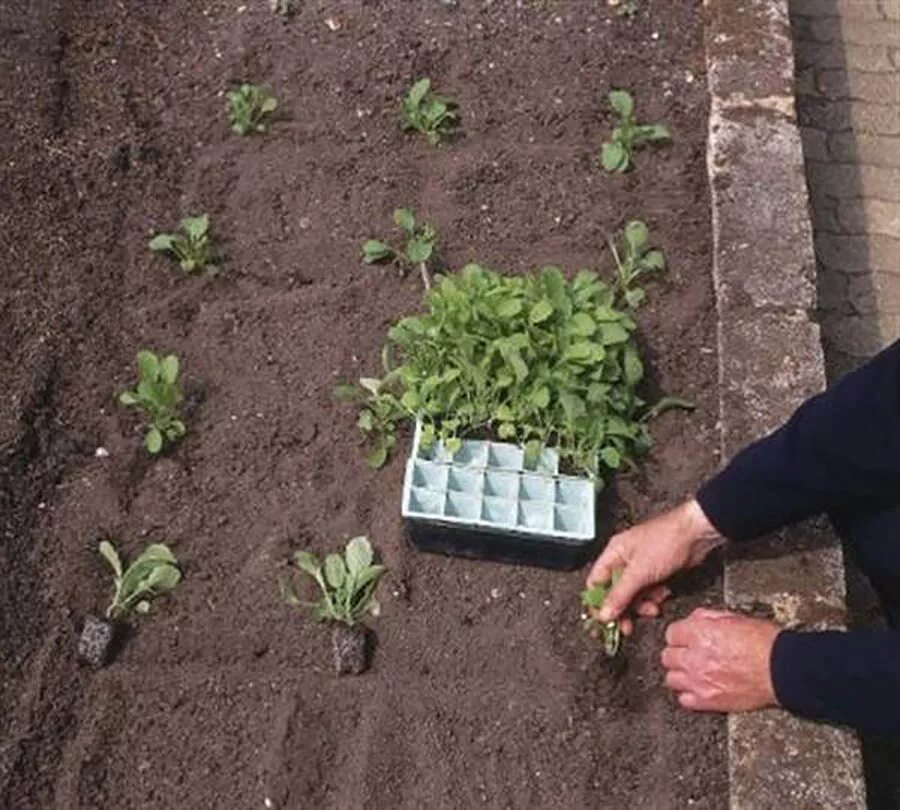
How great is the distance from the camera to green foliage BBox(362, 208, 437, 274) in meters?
3.43

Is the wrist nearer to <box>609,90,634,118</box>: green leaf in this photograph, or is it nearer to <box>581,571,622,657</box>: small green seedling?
<box>581,571,622,657</box>: small green seedling

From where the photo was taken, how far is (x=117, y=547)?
2959 millimetres

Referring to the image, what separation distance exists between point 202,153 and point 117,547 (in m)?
1.24

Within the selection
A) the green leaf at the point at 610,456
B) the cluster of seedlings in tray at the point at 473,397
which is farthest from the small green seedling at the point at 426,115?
the green leaf at the point at 610,456

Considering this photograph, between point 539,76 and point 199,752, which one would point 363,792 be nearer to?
point 199,752

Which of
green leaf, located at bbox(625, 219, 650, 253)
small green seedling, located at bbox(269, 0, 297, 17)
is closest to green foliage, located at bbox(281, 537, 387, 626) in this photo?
green leaf, located at bbox(625, 219, 650, 253)

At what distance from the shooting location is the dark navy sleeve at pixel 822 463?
259 cm

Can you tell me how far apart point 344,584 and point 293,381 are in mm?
577

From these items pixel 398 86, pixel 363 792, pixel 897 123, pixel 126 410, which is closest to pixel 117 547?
pixel 126 410

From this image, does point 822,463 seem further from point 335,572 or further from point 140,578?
point 140,578

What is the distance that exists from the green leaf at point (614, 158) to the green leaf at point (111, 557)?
5.40 feet

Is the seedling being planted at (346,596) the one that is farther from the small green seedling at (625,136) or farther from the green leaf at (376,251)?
the small green seedling at (625,136)

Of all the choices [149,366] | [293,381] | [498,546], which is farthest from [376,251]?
[498,546]

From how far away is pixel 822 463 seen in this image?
265cm
